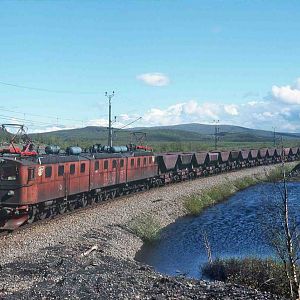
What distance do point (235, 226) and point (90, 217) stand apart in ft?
38.6

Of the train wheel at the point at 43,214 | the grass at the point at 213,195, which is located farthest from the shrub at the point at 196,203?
the train wheel at the point at 43,214

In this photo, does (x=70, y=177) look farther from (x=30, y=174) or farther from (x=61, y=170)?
(x=30, y=174)

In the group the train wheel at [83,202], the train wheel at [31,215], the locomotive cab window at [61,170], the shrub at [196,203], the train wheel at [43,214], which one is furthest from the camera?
the shrub at [196,203]

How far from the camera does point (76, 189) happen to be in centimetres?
3297

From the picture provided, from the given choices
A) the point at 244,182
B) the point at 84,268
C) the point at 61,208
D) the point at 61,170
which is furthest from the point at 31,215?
the point at 244,182

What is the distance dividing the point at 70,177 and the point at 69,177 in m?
0.18

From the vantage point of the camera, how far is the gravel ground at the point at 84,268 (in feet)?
52.7

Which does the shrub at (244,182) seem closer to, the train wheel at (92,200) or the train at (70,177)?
the train at (70,177)

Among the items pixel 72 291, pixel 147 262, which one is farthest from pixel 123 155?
pixel 72 291

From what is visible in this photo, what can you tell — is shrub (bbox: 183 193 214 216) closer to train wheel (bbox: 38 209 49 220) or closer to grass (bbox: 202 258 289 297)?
train wheel (bbox: 38 209 49 220)

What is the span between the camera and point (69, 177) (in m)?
31.9

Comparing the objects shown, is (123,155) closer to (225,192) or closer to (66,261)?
(225,192)

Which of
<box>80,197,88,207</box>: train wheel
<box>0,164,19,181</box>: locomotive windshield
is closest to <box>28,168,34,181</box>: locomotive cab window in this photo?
<box>0,164,19,181</box>: locomotive windshield

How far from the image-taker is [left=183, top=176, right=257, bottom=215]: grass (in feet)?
137
